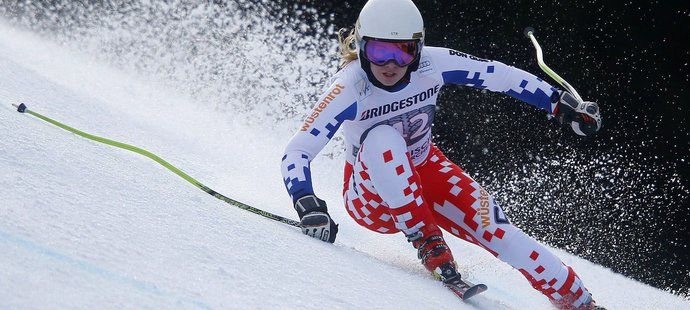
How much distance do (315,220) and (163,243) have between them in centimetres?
94

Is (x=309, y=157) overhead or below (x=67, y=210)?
overhead

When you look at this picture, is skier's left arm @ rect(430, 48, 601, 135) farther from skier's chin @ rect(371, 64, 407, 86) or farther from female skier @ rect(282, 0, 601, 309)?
skier's chin @ rect(371, 64, 407, 86)

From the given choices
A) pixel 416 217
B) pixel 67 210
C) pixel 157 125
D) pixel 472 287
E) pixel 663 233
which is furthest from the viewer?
pixel 663 233

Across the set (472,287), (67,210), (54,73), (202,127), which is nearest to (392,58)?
(472,287)

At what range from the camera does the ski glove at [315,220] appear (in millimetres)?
3068

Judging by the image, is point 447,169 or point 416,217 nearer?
point 416,217

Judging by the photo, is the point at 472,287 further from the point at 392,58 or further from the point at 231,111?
the point at 231,111

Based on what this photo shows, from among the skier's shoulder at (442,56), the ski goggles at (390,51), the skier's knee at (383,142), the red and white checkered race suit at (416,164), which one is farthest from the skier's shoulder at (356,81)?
the skier's shoulder at (442,56)

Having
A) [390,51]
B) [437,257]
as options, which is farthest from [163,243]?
[390,51]

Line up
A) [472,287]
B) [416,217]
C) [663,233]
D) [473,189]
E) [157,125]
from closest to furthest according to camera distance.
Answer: [472,287] < [416,217] < [473,189] < [157,125] < [663,233]

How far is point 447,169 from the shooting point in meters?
3.56

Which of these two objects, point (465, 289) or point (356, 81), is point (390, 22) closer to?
point (356, 81)

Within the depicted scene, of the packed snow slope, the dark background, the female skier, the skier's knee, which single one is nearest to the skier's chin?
the female skier

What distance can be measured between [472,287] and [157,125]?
3518 millimetres
